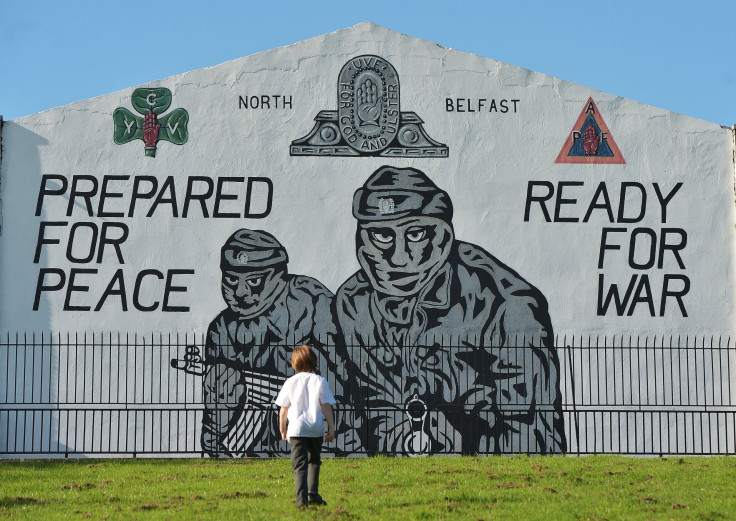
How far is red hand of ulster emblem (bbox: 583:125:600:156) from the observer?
19.0 metres

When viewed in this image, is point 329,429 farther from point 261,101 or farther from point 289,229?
point 261,101

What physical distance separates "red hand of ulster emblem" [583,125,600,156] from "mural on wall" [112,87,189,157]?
7363 mm

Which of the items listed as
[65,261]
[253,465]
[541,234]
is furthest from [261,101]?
[253,465]

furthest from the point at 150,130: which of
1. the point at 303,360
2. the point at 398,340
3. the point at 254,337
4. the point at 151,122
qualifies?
the point at 303,360

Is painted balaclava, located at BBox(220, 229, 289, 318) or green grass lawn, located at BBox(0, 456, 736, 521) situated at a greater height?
painted balaclava, located at BBox(220, 229, 289, 318)

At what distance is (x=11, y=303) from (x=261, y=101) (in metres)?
5.74

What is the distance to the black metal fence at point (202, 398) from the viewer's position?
17625 mm

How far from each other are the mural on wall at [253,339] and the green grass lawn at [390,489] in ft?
3.94

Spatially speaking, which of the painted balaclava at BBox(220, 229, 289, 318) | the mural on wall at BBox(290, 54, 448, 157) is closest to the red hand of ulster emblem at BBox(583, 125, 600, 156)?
the mural on wall at BBox(290, 54, 448, 157)

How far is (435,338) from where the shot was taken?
18188 mm

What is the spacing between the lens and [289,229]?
60.8 feet

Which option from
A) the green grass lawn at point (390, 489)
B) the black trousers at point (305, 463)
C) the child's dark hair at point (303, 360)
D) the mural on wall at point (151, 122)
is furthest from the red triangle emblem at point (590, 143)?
the black trousers at point (305, 463)

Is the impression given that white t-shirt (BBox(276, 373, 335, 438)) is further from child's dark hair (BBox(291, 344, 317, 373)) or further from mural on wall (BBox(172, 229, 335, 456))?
mural on wall (BBox(172, 229, 335, 456))

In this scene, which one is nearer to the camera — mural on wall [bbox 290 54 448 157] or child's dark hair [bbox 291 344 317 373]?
child's dark hair [bbox 291 344 317 373]
